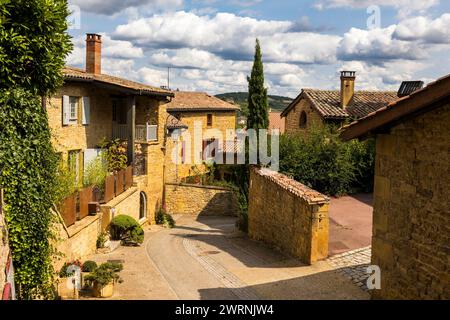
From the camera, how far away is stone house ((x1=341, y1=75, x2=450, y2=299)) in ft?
24.2

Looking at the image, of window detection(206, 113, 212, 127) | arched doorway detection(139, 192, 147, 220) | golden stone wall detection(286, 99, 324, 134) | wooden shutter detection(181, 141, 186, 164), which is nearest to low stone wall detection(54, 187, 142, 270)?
arched doorway detection(139, 192, 147, 220)

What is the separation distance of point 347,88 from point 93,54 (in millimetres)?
15175

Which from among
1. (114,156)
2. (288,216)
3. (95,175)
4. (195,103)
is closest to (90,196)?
(95,175)

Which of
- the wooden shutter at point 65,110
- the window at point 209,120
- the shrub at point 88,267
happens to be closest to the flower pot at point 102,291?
the shrub at point 88,267

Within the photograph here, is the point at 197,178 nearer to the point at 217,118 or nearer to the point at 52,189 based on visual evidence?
the point at 217,118

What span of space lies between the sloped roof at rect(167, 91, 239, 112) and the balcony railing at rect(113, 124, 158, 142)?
1320 cm

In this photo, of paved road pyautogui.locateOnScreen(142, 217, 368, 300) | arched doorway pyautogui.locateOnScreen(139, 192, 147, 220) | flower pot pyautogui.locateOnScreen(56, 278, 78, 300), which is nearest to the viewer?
flower pot pyautogui.locateOnScreen(56, 278, 78, 300)

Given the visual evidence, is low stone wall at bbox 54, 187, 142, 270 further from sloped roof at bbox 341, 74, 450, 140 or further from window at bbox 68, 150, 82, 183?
sloped roof at bbox 341, 74, 450, 140

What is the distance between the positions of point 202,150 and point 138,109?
16.6 meters

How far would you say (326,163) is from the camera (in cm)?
2269

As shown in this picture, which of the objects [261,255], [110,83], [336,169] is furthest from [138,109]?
[261,255]

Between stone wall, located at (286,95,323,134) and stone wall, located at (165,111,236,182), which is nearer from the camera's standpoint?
stone wall, located at (286,95,323,134)

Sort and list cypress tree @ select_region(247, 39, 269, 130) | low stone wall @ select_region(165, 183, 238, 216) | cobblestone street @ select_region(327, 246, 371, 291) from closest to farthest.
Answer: cobblestone street @ select_region(327, 246, 371, 291) → cypress tree @ select_region(247, 39, 269, 130) → low stone wall @ select_region(165, 183, 238, 216)

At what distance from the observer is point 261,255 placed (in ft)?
53.7
